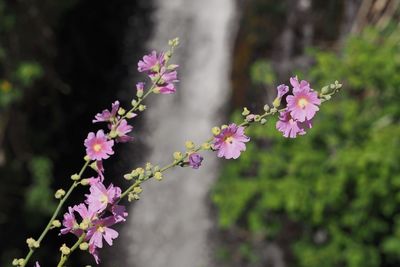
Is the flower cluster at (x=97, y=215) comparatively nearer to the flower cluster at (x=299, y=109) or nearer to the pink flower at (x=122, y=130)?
the pink flower at (x=122, y=130)

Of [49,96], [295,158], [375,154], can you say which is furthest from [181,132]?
[375,154]

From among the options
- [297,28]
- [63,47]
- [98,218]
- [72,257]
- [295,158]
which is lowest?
[98,218]

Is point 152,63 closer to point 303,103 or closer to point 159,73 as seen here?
point 159,73

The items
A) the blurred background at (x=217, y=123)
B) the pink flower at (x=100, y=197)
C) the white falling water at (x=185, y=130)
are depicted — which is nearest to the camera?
the pink flower at (x=100, y=197)

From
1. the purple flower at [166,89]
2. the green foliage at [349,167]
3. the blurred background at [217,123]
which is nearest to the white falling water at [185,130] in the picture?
the blurred background at [217,123]

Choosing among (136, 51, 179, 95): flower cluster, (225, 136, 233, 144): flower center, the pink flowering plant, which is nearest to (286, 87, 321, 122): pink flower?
the pink flowering plant

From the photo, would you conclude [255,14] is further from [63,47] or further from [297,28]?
[63,47]
